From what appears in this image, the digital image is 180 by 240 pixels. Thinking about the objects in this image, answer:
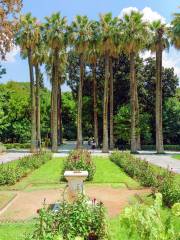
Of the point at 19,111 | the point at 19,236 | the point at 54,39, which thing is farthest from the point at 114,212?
the point at 19,111

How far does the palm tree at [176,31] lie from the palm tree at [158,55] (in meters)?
1.64

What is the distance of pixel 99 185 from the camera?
18578 millimetres

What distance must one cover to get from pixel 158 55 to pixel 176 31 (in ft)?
12.2

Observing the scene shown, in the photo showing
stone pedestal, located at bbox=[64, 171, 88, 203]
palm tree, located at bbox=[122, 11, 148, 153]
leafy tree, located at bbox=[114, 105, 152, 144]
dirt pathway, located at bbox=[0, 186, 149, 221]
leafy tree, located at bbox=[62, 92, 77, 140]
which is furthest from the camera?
leafy tree, located at bbox=[62, 92, 77, 140]

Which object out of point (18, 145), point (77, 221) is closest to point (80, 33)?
point (18, 145)

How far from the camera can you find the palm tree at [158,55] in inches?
1722

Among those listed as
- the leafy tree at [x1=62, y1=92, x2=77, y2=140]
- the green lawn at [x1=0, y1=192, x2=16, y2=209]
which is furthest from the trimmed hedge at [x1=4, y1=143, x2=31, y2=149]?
the green lawn at [x1=0, y1=192, x2=16, y2=209]

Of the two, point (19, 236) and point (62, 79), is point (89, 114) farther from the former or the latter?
point (19, 236)

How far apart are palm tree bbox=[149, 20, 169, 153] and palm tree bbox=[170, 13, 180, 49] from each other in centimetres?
164

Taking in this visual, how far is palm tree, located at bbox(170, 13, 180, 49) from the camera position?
41500 millimetres

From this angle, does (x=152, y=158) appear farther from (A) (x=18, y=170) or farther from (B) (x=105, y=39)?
(A) (x=18, y=170)

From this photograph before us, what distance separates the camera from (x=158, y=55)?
44656 mm

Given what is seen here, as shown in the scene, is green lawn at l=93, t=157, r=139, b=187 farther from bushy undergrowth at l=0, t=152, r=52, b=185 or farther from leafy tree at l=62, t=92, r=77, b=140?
leafy tree at l=62, t=92, r=77, b=140

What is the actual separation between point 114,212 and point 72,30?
114 feet
